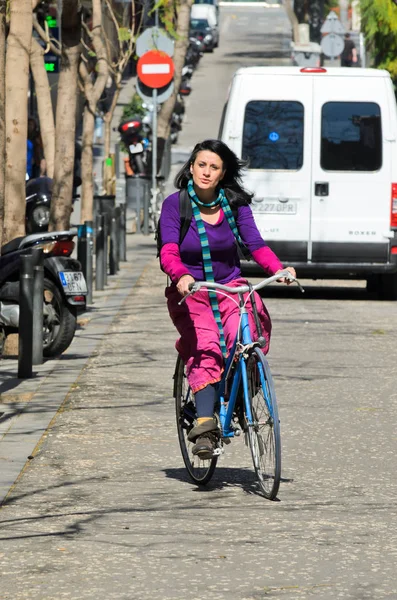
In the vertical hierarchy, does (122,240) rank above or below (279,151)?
below

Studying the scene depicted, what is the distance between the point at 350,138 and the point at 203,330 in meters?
10.3

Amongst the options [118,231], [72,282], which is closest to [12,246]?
[72,282]

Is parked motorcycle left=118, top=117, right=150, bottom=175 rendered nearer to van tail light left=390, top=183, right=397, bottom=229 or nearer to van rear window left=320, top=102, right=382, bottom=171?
van rear window left=320, top=102, right=382, bottom=171

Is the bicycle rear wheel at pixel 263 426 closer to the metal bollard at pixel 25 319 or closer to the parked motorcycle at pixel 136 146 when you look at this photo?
the metal bollard at pixel 25 319

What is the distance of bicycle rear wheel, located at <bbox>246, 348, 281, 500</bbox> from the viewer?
6.81 metres

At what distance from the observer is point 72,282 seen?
39.5 ft

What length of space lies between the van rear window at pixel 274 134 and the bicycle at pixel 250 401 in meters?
9.99

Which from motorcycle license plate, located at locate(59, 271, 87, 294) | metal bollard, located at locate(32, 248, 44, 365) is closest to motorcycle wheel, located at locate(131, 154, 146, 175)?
motorcycle license plate, located at locate(59, 271, 87, 294)

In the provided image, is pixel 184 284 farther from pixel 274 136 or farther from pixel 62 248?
pixel 274 136

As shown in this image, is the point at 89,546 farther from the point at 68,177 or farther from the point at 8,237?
the point at 68,177

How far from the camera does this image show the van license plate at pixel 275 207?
677 inches

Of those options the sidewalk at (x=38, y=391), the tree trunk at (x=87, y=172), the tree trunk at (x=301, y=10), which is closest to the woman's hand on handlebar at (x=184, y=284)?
the sidewalk at (x=38, y=391)

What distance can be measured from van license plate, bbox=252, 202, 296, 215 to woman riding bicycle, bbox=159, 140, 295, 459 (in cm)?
979

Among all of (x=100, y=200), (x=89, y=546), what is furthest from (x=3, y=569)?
(x=100, y=200)
